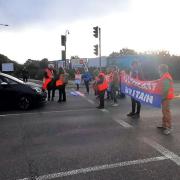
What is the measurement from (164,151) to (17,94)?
24.1 feet

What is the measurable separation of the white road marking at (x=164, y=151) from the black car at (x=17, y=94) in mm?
6208

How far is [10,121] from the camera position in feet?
34.2

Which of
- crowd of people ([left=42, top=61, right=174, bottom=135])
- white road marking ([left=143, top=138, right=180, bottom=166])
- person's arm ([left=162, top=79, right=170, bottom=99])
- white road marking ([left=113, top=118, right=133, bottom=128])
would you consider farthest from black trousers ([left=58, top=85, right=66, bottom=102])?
white road marking ([left=143, top=138, right=180, bottom=166])

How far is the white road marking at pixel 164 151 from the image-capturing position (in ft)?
20.8

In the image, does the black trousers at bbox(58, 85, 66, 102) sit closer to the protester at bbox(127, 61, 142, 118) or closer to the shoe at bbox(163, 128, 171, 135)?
the protester at bbox(127, 61, 142, 118)

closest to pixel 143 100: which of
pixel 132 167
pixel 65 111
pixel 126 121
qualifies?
pixel 126 121

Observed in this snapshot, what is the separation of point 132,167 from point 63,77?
9.89 metres

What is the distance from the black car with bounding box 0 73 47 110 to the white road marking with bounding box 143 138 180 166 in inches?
244

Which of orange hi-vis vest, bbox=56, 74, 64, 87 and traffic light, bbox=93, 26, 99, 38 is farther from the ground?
traffic light, bbox=93, 26, 99, 38

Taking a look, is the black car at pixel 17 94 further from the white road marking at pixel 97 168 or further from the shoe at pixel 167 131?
the white road marking at pixel 97 168

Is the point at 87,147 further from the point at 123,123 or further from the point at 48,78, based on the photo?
the point at 48,78

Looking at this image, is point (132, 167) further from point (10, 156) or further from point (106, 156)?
point (10, 156)

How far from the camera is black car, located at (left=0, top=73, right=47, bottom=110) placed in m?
12.7

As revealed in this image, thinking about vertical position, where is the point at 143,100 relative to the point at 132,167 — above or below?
above
